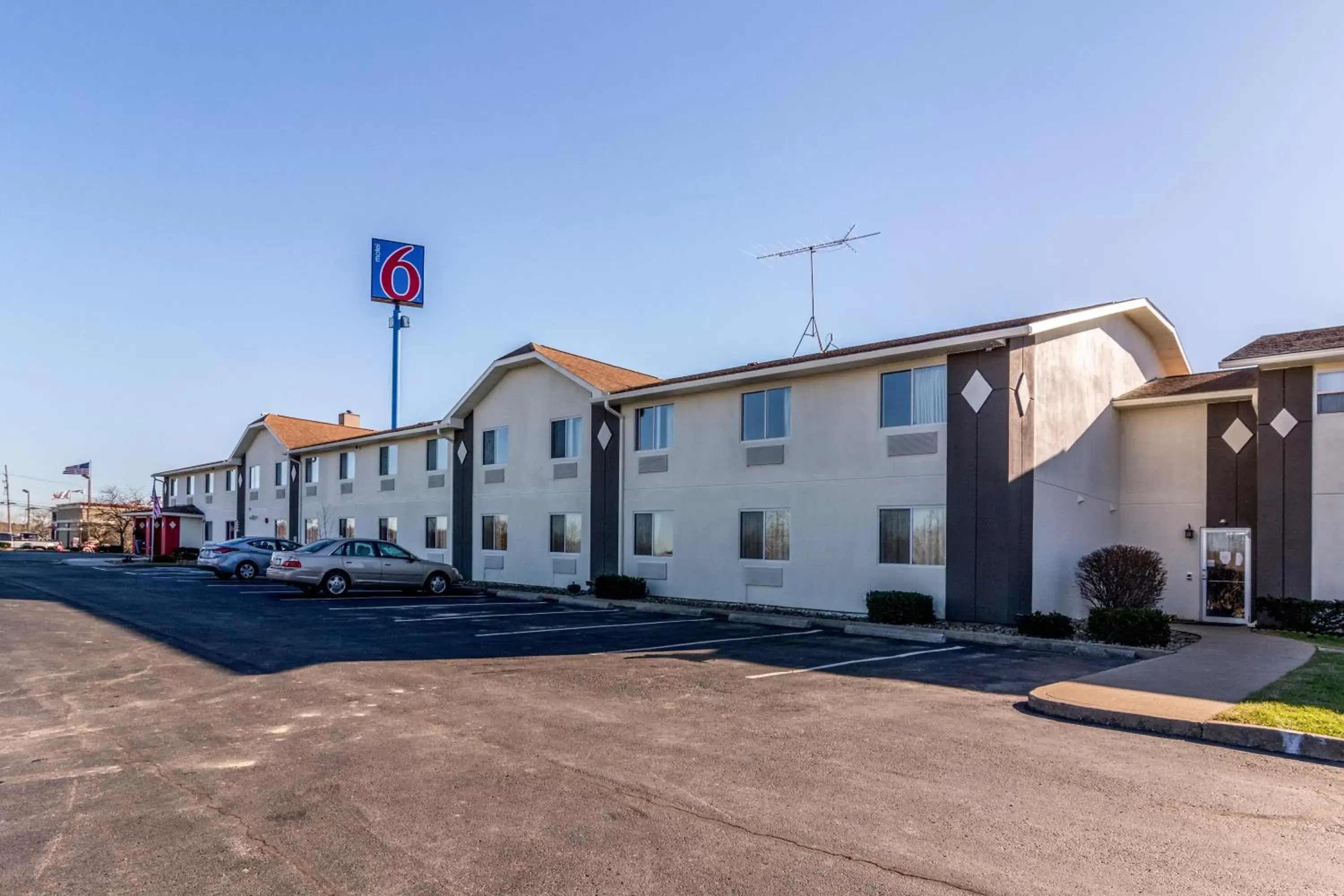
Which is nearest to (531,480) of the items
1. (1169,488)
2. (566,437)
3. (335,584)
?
(566,437)

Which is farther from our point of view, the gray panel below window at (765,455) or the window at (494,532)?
the window at (494,532)

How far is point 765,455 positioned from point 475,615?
7247 mm

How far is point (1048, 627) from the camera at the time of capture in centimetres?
1345

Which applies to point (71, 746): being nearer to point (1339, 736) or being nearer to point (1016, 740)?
point (1016, 740)

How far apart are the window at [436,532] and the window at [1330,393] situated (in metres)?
23.8

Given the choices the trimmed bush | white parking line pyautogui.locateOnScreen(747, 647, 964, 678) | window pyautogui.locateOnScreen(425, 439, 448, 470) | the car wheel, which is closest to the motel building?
the trimmed bush

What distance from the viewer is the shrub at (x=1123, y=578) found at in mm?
15805

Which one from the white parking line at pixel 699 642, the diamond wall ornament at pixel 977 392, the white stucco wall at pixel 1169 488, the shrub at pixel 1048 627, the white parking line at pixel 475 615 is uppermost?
the diamond wall ornament at pixel 977 392

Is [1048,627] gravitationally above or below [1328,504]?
below

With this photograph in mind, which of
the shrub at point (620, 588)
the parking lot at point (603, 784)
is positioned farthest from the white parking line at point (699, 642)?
the shrub at point (620, 588)

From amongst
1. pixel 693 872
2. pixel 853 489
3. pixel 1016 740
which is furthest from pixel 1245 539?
pixel 693 872

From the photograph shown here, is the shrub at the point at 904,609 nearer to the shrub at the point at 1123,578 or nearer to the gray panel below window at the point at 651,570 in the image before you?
the shrub at the point at 1123,578

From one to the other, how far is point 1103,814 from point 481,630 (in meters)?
10.9

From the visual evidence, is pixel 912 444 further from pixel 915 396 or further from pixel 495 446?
pixel 495 446
